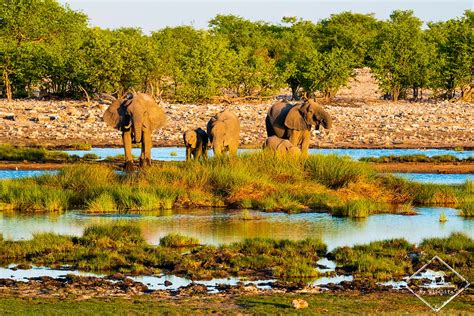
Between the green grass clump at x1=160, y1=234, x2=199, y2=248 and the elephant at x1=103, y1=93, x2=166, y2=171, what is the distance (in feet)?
33.2

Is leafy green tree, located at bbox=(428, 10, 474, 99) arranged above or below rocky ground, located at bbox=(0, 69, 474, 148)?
above

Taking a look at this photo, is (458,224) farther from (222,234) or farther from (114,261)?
(114,261)

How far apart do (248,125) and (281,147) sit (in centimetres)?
1495

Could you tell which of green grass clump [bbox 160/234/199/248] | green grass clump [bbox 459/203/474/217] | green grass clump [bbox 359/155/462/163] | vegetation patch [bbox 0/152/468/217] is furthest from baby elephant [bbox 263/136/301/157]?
green grass clump [bbox 160/234/199/248]

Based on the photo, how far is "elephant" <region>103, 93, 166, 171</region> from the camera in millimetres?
25172

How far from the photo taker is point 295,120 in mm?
25422

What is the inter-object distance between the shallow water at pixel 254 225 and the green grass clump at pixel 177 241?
1.37 ft

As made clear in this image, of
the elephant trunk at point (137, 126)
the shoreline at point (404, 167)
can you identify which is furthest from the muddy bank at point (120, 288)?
the shoreline at point (404, 167)

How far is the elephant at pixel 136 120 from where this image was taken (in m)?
25.2

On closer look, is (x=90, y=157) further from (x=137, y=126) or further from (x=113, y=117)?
(x=137, y=126)

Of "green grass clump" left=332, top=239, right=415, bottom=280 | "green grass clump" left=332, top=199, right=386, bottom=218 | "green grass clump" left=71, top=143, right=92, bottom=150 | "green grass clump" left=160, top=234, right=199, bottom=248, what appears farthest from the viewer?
"green grass clump" left=71, top=143, right=92, bottom=150

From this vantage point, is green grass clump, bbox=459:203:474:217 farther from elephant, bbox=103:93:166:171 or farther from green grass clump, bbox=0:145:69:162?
green grass clump, bbox=0:145:69:162

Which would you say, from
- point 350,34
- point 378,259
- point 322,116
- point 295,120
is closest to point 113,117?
point 295,120

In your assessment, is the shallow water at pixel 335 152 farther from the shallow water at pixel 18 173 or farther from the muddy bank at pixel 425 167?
the shallow water at pixel 18 173
